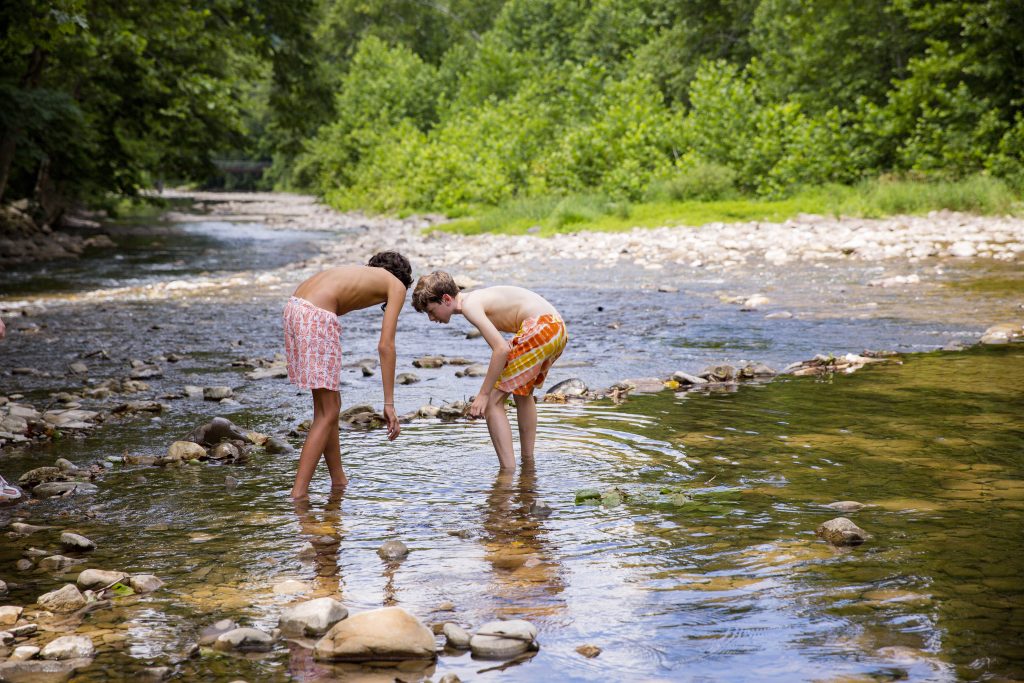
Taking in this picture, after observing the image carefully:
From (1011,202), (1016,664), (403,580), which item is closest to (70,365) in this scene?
(403,580)

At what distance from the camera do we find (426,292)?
20.1 ft

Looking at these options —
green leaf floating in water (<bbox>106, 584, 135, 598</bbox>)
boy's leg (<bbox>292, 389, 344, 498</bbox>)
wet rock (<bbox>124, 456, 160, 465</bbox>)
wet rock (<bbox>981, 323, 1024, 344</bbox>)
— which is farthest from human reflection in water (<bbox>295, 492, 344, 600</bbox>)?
wet rock (<bbox>981, 323, 1024, 344</bbox>)

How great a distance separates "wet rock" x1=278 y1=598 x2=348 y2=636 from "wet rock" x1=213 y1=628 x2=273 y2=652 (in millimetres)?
121

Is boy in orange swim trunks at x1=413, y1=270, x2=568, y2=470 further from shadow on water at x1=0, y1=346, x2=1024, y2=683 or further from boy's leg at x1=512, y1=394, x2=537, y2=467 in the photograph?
shadow on water at x1=0, y1=346, x2=1024, y2=683

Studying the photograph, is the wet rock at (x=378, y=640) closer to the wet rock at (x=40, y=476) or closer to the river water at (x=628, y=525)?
the river water at (x=628, y=525)

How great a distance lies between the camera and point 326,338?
598cm

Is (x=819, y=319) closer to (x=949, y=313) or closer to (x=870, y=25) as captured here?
(x=949, y=313)

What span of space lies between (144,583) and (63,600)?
0.34 metres

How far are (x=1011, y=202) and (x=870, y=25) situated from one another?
11255 millimetres

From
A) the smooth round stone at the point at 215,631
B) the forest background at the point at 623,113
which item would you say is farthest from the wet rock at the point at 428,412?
the forest background at the point at 623,113

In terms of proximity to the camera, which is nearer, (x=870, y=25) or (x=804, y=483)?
(x=804, y=483)

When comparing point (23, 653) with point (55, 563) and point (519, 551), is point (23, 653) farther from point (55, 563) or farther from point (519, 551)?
point (519, 551)

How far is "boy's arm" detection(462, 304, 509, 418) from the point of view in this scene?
616cm

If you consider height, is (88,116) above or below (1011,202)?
above
